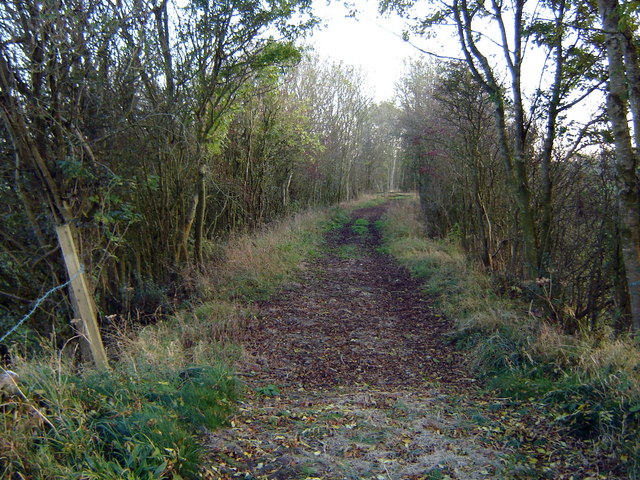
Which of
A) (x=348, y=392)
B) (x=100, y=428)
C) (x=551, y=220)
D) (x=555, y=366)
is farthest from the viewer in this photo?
(x=551, y=220)

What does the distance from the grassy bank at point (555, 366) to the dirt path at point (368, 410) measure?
0.78 ft

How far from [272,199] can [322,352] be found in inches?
568

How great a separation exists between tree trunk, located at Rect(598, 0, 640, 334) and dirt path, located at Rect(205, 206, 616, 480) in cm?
224

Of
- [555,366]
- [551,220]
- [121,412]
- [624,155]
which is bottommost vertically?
[555,366]

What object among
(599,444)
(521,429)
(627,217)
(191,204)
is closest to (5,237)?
(191,204)

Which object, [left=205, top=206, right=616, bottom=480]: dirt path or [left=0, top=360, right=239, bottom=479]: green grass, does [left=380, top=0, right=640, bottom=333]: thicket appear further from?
[left=0, top=360, right=239, bottom=479]: green grass

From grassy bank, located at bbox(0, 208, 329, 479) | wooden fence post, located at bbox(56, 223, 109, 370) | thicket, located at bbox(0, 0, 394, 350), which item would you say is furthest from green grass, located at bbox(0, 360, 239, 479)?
thicket, located at bbox(0, 0, 394, 350)

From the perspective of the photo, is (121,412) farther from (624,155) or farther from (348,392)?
(624,155)

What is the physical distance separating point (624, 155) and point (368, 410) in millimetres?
3982

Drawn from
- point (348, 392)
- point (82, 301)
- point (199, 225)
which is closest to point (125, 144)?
point (199, 225)

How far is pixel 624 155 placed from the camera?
16.8 feet

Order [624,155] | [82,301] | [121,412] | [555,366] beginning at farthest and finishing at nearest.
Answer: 1. [624,155]
2. [555,366]
3. [82,301]
4. [121,412]

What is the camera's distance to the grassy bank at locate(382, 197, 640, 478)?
11.4ft

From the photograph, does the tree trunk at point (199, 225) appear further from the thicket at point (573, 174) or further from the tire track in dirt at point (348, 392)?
the thicket at point (573, 174)
